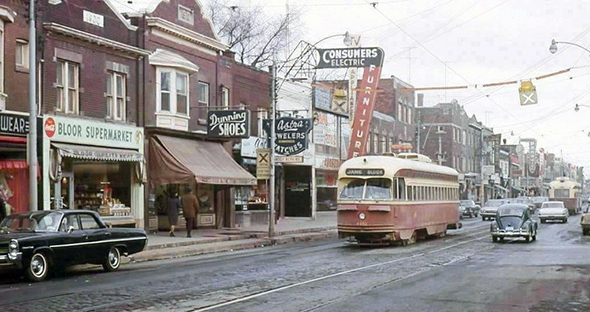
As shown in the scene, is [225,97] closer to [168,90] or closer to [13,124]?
[168,90]

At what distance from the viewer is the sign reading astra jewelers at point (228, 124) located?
1276 inches

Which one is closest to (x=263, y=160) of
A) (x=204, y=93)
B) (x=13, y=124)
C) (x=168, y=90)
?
(x=168, y=90)

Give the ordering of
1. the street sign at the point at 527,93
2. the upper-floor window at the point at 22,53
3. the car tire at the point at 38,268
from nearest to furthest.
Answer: the car tire at the point at 38,268 < the upper-floor window at the point at 22,53 < the street sign at the point at 527,93

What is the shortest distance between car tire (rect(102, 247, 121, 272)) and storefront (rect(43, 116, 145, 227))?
6821mm

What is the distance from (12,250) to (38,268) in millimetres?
901

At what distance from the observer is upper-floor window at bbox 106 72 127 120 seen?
2944cm

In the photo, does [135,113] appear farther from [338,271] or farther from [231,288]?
[231,288]

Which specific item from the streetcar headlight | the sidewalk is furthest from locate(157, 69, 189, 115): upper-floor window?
the streetcar headlight

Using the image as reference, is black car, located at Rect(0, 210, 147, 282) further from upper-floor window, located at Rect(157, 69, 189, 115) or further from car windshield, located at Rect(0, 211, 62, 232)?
upper-floor window, located at Rect(157, 69, 189, 115)

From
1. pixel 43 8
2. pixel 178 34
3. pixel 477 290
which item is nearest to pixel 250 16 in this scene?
pixel 178 34

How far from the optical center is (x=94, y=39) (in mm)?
27875

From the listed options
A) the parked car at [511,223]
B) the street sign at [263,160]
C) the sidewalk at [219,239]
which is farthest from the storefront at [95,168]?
the parked car at [511,223]

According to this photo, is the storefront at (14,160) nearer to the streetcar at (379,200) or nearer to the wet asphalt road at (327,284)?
the wet asphalt road at (327,284)

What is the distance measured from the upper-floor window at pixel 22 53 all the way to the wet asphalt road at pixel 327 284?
796 centimetres
